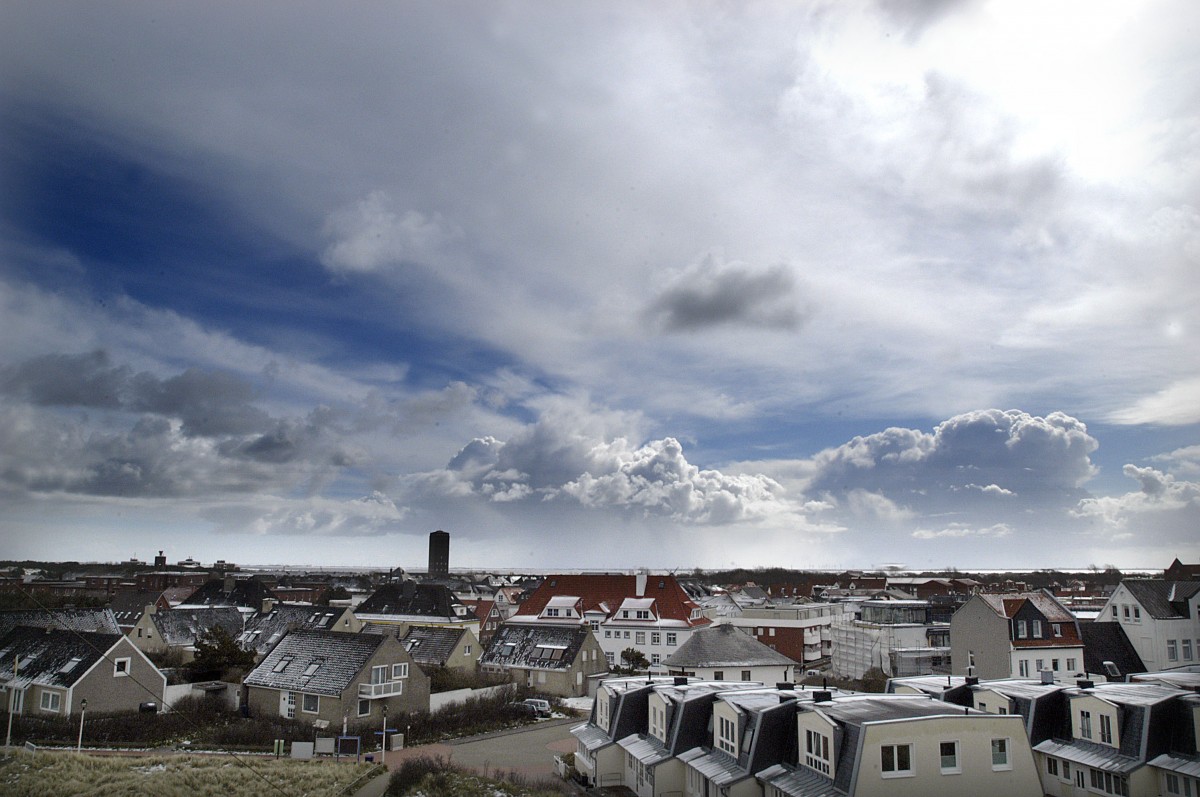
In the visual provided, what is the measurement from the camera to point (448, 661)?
46.9m

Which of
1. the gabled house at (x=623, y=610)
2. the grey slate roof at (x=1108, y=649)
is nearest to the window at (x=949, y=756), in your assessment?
the grey slate roof at (x=1108, y=649)

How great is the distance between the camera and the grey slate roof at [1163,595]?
127 ft

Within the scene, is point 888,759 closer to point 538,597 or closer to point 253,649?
point 253,649

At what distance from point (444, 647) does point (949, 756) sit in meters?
35.7

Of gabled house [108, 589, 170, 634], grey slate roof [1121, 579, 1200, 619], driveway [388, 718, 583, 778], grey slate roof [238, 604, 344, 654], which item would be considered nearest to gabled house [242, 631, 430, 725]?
driveway [388, 718, 583, 778]

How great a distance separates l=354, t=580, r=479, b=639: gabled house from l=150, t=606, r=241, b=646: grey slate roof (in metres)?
10.6

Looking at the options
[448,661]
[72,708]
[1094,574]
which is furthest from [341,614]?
[1094,574]

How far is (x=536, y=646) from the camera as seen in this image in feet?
157

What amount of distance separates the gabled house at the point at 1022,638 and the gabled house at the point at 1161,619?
2638 mm

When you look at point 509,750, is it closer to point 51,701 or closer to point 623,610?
point 51,701

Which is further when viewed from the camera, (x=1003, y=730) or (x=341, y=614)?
(x=341, y=614)

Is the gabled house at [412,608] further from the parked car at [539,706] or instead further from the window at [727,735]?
the window at [727,735]

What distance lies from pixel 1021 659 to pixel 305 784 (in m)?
36.2

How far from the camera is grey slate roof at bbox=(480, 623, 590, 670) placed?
4647cm
